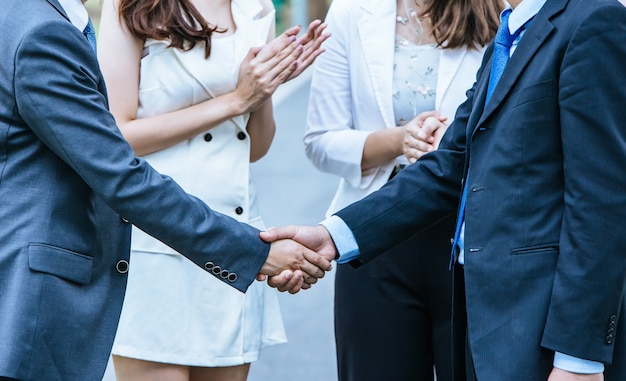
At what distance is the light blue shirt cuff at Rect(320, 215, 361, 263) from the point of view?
10.2 feet

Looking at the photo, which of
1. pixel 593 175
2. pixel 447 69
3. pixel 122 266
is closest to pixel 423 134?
pixel 447 69

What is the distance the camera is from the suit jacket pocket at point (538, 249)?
92.3 inches

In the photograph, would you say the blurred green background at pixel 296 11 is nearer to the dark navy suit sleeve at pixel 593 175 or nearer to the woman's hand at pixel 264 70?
the woman's hand at pixel 264 70

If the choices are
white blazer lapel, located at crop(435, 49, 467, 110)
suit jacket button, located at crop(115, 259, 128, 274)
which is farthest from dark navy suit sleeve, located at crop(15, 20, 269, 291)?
white blazer lapel, located at crop(435, 49, 467, 110)

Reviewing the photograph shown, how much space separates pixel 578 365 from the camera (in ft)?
7.50

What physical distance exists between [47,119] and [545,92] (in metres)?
1.14

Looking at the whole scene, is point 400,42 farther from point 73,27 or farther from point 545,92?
point 73,27

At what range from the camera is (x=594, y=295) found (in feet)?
7.32

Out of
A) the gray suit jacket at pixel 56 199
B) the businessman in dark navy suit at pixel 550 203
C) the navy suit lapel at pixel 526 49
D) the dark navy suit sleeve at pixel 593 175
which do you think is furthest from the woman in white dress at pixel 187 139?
the dark navy suit sleeve at pixel 593 175

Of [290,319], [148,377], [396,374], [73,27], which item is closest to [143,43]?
[73,27]

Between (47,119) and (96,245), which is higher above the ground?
(47,119)

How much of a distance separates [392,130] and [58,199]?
1292 millimetres

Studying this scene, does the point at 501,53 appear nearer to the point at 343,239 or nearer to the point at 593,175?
the point at 593,175

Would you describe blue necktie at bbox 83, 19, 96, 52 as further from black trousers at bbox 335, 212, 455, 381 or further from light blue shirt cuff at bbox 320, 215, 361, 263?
black trousers at bbox 335, 212, 455, 381
